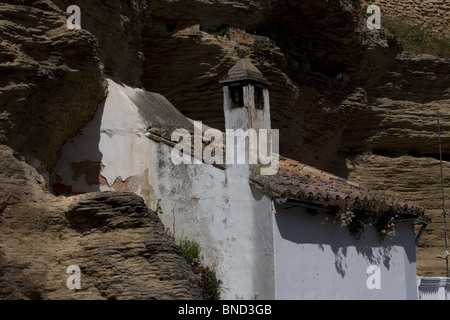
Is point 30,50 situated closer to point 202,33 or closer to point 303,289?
point 303,289

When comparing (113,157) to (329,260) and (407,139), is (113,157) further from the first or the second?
(407,139)

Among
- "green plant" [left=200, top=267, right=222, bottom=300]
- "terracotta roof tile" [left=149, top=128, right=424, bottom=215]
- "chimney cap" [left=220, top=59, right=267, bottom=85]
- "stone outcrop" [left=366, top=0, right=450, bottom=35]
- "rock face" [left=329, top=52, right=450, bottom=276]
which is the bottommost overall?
"green plant" [left=200, top=267, right=222, bottom=300]

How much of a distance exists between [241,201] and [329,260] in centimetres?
165

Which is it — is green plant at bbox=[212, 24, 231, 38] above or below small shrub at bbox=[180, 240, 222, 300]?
above

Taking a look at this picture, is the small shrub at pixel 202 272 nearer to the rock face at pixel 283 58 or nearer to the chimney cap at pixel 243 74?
the chimney cap at pixel 243 74

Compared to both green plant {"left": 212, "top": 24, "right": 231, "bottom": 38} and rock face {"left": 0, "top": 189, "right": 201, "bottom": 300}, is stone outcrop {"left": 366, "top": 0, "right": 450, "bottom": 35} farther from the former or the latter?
rock face {"left": 0, "top": 189, "right": 201, "bottom": 300}

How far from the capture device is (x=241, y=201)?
1040 cm

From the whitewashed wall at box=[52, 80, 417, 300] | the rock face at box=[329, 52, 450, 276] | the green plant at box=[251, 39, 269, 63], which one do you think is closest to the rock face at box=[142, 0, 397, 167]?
the green plant at box=[251, 39, 269, 63]

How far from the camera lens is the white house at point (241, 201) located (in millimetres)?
10227

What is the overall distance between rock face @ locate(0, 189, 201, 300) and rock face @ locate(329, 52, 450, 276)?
11996 millimetres

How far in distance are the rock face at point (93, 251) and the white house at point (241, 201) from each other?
5.13 feet

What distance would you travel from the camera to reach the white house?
10227 mm

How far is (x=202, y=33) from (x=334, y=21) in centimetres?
337

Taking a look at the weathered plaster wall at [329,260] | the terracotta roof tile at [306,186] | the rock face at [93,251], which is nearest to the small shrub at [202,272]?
the weathered plaster wall at [329,260]
